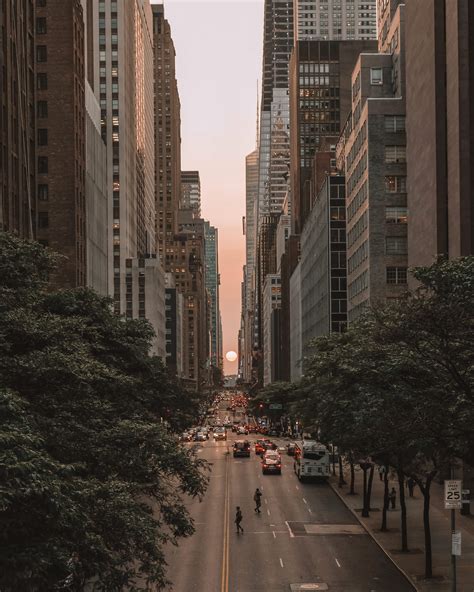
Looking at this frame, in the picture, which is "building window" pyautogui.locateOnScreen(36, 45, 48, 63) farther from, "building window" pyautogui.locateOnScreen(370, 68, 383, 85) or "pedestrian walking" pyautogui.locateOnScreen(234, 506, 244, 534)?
"pedestrian walking" pyautogui.locateOnScreen(234, 506, 244, 534)

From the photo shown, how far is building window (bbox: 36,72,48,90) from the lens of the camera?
9206 cm

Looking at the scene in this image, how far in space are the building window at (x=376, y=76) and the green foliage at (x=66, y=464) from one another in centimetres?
7749

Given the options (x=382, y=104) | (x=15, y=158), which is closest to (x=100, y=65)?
(x=382, y=104)

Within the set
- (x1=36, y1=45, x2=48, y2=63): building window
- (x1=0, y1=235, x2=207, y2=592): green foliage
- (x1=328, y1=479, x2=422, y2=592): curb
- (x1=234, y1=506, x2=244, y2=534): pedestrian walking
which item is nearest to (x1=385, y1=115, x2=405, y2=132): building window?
(x1=36, y1=45, x2=48, y2=63): building window

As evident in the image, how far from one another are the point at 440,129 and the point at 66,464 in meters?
54.8

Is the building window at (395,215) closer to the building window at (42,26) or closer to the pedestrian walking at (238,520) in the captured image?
the building window at (42,26)

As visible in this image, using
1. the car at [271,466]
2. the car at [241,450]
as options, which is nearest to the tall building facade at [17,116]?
the car at [271,466]

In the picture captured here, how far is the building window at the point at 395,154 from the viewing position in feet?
317

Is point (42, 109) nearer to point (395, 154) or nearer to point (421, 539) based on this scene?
point (395, 154)

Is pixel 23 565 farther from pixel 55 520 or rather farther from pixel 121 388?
pixel 121 388

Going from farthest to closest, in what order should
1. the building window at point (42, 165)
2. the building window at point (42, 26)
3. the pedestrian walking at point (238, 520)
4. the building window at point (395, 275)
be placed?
the building window at point (395, 275), the building window at point (42, 26), the building window at point (42, 165), the pedestrian walking at point (238, 520)

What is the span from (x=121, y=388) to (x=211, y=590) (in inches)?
317

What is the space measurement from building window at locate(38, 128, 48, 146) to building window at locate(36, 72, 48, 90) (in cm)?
425

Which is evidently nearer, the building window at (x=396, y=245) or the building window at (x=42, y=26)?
the building window at (x=42, y=26)
